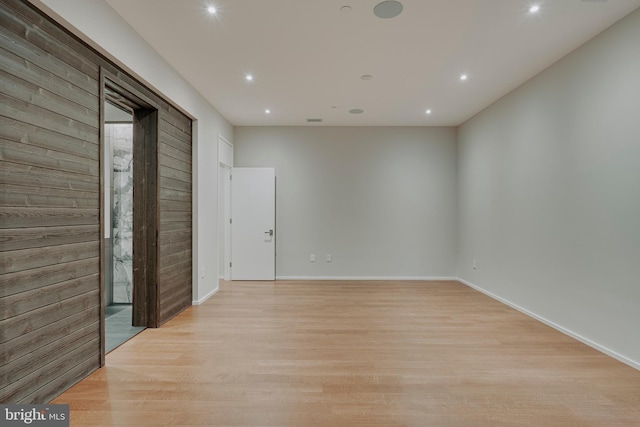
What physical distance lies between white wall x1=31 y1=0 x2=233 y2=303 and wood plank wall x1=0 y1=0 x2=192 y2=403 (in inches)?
4.5

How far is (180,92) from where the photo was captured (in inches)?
148

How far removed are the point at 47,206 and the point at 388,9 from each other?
2791 millimetres

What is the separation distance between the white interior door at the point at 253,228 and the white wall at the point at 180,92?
2.84 feet

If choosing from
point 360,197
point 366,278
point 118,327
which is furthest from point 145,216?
point 366,278

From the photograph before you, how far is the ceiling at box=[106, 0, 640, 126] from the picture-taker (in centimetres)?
251

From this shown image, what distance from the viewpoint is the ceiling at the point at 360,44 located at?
2.51 m

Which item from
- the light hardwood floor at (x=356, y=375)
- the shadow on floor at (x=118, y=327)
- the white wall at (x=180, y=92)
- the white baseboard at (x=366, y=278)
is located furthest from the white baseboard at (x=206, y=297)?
the white baseboard at (x=366, y=278)

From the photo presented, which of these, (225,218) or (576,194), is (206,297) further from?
(576,194)

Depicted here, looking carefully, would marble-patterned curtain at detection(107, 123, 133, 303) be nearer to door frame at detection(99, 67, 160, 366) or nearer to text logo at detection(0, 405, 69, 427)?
door frame at detection(99, 67, 160, 366)

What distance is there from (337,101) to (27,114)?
3554 mm

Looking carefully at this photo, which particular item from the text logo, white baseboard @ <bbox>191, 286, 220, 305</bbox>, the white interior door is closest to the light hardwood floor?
the text logo

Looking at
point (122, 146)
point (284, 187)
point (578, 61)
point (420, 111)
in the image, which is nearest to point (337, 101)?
point (420, 111)

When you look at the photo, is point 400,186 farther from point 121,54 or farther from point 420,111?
point 121,54

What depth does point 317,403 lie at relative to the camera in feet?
6.75
